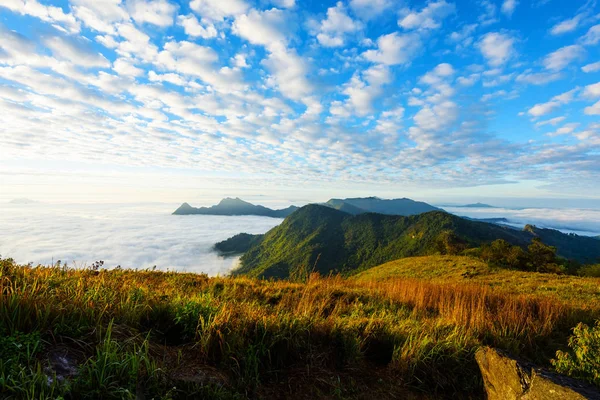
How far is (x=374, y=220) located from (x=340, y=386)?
189 m

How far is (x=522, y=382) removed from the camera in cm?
364

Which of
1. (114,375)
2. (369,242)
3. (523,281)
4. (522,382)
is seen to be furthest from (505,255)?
(369,242)

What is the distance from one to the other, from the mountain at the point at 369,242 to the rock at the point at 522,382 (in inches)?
4384

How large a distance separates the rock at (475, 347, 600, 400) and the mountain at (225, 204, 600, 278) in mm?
111354

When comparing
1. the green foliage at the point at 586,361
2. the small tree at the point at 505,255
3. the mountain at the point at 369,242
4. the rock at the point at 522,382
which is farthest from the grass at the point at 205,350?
the mountain at the point at 369,242

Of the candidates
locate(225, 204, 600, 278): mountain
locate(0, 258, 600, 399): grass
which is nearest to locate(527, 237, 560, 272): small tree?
locate(0, 258, 600, 399): grass

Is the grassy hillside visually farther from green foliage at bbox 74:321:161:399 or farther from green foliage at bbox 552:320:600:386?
green foliage at bbox 74:321:161:399

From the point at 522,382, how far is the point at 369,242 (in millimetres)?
165174

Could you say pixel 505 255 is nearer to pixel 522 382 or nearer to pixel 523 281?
pixel 523 281

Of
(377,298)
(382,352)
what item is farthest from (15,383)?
(377,298)

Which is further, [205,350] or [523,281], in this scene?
[523,281]

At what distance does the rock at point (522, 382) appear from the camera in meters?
3.22

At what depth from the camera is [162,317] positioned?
4.40m

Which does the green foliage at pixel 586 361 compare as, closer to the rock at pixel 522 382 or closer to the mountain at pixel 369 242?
the rock at pixel 522 382
